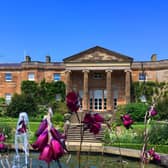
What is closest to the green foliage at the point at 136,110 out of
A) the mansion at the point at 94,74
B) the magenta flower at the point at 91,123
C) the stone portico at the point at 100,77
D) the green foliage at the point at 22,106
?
the mansion at the point at 94,74

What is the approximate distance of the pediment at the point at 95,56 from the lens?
44156 mm

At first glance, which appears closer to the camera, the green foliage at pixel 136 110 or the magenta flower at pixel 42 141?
the magenta flower at pixel 42 141

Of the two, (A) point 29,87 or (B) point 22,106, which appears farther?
(A) point 29,87

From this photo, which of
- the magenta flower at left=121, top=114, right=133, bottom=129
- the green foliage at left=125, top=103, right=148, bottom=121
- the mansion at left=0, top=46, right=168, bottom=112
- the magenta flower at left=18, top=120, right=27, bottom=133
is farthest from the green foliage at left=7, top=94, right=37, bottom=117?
the magenta flower at left=18, top=120, right=27, bottom=133

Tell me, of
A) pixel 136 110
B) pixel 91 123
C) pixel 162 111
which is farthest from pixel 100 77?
pixel 91 123

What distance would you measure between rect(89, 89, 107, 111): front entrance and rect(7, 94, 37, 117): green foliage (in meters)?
8.60

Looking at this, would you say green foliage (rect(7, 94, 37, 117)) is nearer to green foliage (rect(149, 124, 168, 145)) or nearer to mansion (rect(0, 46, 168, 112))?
mansion (rect(0, 46, 168, 112))

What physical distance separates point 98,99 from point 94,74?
3.54 metres

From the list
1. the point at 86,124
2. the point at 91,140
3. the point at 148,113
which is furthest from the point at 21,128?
the point at 91,140

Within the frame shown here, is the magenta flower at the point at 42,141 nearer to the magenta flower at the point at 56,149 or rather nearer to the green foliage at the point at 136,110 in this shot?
the magenta flower at the point at 56,149

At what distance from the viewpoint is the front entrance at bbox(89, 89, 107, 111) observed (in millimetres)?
47000

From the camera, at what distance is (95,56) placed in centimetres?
4472

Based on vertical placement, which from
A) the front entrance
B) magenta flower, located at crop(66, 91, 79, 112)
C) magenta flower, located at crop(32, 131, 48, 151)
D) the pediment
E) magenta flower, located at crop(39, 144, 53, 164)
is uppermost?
the pediment

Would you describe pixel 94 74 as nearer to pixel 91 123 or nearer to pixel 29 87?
pixel 29 87
